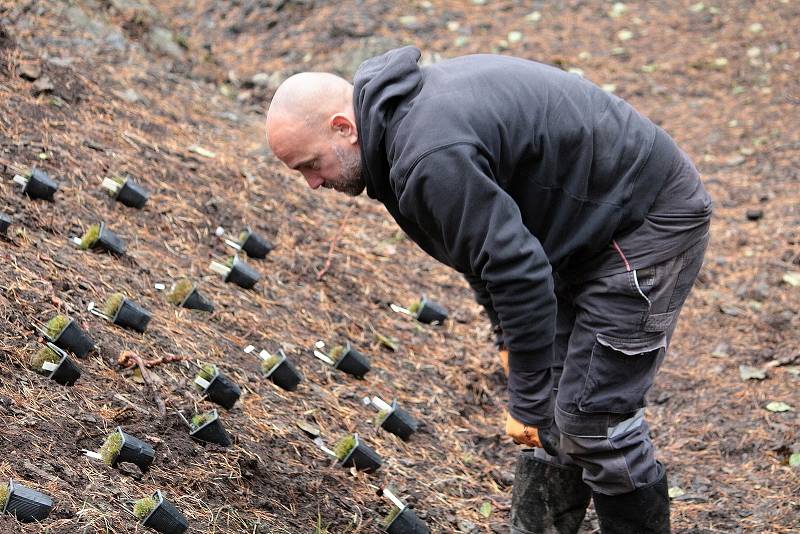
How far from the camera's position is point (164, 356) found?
12.8 ft

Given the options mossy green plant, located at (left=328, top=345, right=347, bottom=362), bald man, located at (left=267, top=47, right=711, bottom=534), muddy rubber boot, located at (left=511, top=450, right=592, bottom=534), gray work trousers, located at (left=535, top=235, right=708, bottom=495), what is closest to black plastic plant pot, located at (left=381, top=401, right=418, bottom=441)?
mossy green plant, located at (left=328, top=345, right=347, bottom=362)

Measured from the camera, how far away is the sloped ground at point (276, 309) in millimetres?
3426

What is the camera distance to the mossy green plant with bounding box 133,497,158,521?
2900 millimetres

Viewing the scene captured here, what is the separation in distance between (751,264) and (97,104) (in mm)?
4720

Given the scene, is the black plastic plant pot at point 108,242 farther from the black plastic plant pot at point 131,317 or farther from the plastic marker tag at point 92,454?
the plastic marker tag at point 92,454

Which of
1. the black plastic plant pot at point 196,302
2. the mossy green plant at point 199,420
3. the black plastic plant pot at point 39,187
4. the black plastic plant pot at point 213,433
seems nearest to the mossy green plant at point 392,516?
the black plastic plant pot at point 213,433

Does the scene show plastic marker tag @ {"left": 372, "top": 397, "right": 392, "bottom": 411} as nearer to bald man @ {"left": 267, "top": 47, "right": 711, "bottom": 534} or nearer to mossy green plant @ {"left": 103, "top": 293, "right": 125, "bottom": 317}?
bald man @ {"left": 267, "top": 47, "right": 711, "bottom": 534}

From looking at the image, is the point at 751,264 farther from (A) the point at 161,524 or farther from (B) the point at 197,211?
(A) the point at 161,524

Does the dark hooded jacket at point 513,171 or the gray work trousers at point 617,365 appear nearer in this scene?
the dark hooded jacket at point 513,171

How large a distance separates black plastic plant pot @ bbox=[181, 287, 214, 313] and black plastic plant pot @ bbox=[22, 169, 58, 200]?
3.20 feet

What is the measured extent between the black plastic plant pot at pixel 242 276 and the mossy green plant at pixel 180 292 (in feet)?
1.43

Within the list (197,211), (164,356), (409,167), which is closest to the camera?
(409,167)

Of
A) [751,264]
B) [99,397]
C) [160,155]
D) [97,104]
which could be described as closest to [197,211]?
[160,155]

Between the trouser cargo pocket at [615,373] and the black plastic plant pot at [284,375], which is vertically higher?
the trouser cargo pocket at [615,373]
